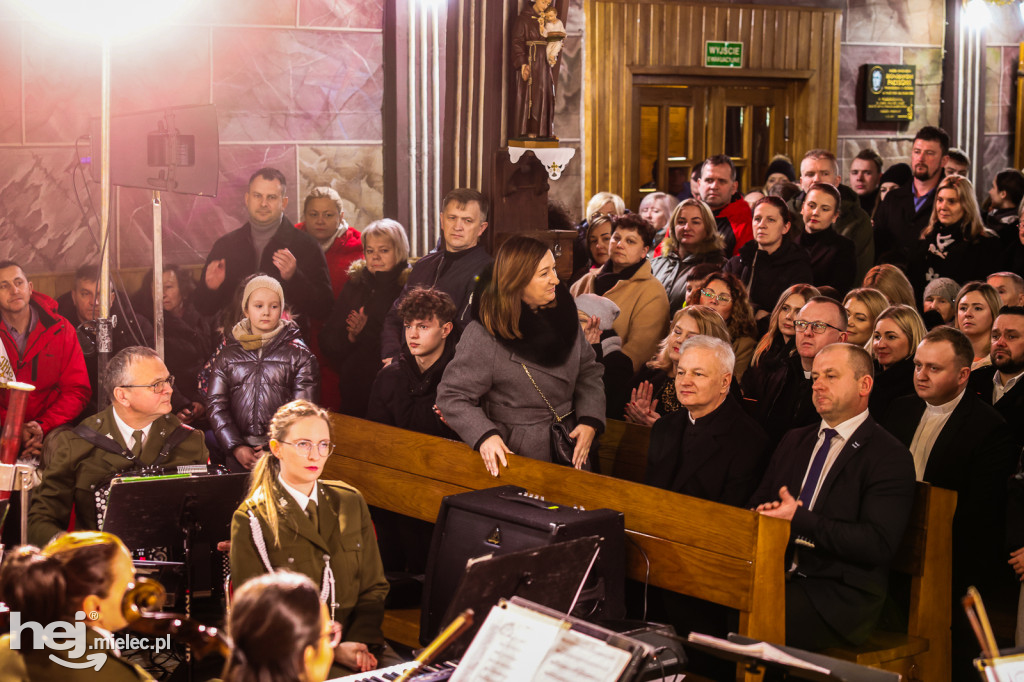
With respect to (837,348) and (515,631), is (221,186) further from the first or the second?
(515,631)

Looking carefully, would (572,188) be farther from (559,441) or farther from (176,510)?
(176,510)

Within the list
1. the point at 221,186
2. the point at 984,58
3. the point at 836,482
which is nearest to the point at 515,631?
the point at 836,482

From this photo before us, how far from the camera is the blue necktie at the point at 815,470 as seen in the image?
387 centimetres

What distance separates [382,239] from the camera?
5957mm

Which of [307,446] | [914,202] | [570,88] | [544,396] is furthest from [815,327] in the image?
[570,88]

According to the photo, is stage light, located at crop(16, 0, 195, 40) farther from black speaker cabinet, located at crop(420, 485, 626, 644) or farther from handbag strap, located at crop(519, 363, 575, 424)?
black speaker cabinet, located at crop(420, 485, 626, 644)

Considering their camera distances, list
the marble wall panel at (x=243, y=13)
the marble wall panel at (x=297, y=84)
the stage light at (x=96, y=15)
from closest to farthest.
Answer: the stage light at (x=96, y=15) < the marble wall panel at (x=243, y=13) < the marble wall panel at (x=297, y=84)

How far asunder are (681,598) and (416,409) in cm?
148

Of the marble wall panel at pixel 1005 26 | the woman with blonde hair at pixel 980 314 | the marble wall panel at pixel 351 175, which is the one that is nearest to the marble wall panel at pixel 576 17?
the marble wall panel at pixel 351 175

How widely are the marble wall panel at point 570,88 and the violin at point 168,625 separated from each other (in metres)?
7.06

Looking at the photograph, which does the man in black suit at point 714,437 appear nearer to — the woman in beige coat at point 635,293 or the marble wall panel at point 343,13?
the woman in beige coat at point 635,293

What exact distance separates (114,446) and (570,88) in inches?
226

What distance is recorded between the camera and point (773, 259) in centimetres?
607

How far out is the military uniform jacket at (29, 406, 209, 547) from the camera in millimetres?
4199
